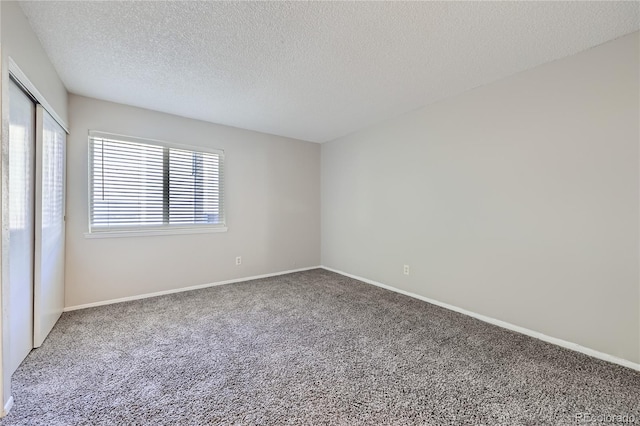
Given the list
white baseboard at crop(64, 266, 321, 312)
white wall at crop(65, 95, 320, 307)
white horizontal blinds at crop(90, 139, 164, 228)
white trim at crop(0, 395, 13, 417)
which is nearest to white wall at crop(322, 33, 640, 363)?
white wall at crop(65, 95, 320, 307)

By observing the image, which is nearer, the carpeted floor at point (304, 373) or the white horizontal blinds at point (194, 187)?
the carpeted floor at point (304, 373)

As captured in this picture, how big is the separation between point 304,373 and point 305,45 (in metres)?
2.39

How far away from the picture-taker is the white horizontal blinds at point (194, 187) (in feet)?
11.8

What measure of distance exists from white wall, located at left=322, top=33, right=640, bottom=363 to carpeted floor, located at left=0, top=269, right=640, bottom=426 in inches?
13.6

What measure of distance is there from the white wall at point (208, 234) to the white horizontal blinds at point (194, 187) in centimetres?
16

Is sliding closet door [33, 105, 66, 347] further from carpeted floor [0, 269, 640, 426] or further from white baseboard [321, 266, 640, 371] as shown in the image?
white baseboard [321, 266, 640, 371]

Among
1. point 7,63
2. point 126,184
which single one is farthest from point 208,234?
point 7,63

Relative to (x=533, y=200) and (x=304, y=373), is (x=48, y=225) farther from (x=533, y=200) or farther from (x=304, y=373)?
(x=533, y=200)

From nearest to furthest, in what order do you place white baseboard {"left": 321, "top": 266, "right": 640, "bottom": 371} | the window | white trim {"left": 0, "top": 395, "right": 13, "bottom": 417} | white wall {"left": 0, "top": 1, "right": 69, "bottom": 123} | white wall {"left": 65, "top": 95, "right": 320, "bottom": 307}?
white trim {"left": 0, "top": 395, "right": 13, "bottom": 417} → white wall {"left": 0, "top": 1, "right": 69, "bottom": 123} → white baseboard {"left": 321, "top": 266, "right": 640, "bottom": 371} → white wall {"left": 65, "top": 95, "right": 320, "bottom": 307} → the window

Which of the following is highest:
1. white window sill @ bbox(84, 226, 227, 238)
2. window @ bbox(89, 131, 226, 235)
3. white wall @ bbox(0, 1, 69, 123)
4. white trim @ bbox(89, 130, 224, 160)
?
white wall @ bbox(0, 1, 69, 123)

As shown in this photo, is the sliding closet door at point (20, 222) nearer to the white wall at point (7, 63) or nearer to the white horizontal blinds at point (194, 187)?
the white wall at point (7, 63)

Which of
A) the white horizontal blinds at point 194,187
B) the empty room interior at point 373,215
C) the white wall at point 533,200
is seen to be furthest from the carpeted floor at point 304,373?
the white horizontal blinds at point 194,187

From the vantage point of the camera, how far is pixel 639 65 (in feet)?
6.12

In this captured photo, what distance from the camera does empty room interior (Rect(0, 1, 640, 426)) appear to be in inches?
64.2
